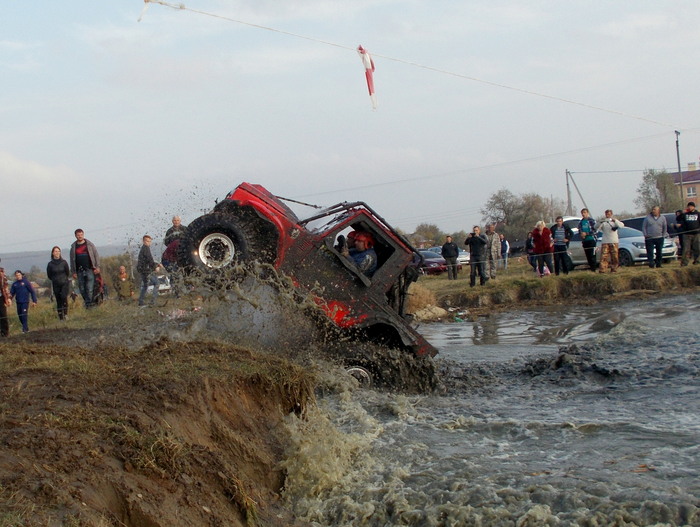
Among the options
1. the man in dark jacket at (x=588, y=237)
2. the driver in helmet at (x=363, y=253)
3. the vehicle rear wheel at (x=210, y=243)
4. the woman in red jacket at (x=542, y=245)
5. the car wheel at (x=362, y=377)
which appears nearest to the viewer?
the car wheel at (x=362, y=377)

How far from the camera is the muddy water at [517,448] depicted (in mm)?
4891

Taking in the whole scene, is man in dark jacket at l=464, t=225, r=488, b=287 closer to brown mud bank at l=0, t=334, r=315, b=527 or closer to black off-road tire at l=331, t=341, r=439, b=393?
black off-road tire at l=331, t=341, r=439, b=393

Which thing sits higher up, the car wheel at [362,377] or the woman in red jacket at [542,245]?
the woman in red jacket at [542,245]

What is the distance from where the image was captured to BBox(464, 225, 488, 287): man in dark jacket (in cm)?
1962

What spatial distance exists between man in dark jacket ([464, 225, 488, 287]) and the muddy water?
341 inches

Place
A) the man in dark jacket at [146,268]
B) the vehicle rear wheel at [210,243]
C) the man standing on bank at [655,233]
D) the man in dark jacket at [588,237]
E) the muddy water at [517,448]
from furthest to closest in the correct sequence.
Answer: the man in dark jacket at [588,237] → the man standing on bank at [655,233] → the man in dark jacket at [146,268] → the vehicle rear wheel at [210,243] → the muddy water at [517,448]

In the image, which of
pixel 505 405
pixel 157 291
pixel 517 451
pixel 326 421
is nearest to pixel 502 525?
pixel 517 451

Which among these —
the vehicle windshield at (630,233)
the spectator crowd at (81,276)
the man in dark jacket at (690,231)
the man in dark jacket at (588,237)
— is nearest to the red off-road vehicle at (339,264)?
the spectator crowd at (81,276)

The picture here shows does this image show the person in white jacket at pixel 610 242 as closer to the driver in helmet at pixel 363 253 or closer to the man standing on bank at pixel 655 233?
the man standing on bank at pixel 655 233

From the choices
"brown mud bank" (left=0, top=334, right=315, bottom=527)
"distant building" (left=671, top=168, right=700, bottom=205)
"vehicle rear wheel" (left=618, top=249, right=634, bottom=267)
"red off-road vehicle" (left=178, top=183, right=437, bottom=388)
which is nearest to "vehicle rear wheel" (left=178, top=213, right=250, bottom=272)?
"red off-road vehicle" (left=178, top=183, right=437, bottom=388)

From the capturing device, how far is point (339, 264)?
29.1ft

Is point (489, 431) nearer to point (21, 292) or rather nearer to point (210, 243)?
point (210, 243)

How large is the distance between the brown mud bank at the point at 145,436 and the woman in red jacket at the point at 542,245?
1375 centimetres

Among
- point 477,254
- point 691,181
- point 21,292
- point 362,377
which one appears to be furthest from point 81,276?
point 691,181
